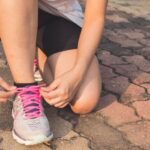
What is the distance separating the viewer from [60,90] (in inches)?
68.9

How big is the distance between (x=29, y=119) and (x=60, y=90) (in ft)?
0.52

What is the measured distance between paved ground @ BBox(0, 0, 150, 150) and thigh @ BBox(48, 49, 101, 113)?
56mm

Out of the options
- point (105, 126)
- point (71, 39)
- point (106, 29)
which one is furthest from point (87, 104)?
point (106, 29)

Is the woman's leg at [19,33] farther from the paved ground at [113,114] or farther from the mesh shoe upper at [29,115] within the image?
the paved ground at [113,114]

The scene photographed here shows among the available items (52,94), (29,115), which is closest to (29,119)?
(29,115)

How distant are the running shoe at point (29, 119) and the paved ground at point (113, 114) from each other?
0.04 m

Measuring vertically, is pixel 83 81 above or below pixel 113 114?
above

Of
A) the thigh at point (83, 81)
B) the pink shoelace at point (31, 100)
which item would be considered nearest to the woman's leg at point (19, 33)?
the pink shoelace at point (31, 100)

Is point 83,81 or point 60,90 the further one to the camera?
point 83,81

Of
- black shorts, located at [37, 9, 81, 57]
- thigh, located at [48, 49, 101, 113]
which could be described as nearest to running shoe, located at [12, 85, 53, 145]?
thigh, located at [48, 49, 101, 113]

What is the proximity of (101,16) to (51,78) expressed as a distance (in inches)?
14.4

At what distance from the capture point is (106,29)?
11.2ft

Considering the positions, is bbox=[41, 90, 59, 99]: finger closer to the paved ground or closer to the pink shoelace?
the pink shoelace

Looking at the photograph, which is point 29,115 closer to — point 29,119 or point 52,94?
point 29,119
